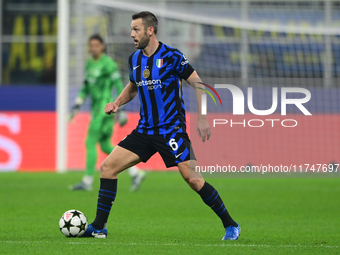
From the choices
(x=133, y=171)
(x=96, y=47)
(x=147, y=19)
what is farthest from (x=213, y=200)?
(x=133, y=171)

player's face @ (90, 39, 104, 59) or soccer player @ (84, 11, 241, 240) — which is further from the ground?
player's face @ (90, 39, 104, 59)

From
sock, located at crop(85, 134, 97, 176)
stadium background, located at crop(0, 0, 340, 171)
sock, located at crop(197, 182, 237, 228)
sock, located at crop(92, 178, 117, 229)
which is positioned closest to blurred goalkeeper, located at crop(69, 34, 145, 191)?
sock, located at crop(85, 134, 97, 176)

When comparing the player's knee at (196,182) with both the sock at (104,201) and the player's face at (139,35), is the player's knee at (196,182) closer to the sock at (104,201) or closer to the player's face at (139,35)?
the sock at (104,201)

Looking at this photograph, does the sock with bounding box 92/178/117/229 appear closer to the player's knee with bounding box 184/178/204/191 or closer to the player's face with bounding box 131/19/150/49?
the player's knee with bounding box 184/178/204/191

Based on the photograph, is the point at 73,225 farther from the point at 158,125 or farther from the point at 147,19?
the point at 147,19

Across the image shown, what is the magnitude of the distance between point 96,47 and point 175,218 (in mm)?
3931

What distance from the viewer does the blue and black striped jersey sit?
6484 millimetres

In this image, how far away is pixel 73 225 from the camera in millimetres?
6539

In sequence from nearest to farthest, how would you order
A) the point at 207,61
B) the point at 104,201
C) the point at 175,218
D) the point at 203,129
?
the point at 203,129 → the point at 104,201 → the point at 175,218 → the point at 207,61

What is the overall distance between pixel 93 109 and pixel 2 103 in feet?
21.1

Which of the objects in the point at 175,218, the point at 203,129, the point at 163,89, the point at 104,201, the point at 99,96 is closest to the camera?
the point at 203,129

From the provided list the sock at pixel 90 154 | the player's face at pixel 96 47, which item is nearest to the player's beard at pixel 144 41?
the player's face at pixel 96 47

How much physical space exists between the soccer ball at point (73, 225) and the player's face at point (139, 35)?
5.47 feet

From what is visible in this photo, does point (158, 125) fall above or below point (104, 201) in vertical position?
above
